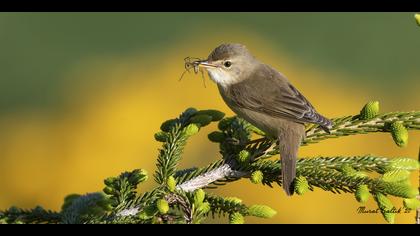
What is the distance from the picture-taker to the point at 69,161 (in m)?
7.83

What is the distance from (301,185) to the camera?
4.27 metres

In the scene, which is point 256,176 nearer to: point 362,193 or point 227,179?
point 227,179

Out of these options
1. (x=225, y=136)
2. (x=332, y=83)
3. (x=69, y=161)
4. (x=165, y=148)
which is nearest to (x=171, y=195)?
(x=165, y=148)

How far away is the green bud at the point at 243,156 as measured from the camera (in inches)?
180

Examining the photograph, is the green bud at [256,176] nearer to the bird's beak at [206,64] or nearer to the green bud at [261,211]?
the green bud at [261,211]

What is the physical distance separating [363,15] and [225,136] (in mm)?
10334

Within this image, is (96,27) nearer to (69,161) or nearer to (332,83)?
(332,83)

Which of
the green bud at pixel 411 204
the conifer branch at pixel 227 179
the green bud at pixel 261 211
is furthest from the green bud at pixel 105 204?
the green bud at pixel 411 204

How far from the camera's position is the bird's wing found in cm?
577

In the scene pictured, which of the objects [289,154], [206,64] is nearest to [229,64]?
[206,64]

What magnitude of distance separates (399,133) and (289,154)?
78cm

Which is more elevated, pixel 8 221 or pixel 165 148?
pixel 165 148

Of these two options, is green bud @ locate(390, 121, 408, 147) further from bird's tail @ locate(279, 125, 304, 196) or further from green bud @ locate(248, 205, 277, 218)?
green bud @ locate(248, 205, 277, 218)
